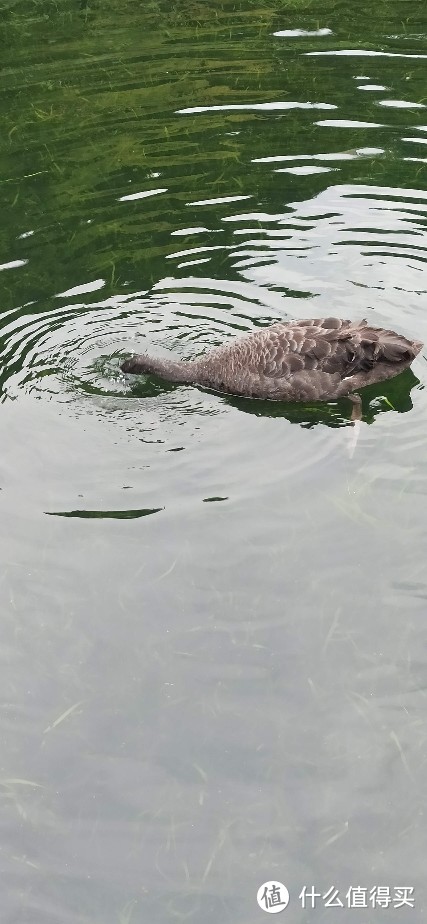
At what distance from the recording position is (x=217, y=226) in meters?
10.3

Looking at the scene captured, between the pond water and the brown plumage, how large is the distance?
178 mm

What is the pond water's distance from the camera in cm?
513

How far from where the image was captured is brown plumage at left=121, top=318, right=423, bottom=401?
7.91 metres

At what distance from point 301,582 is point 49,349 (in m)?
3.40

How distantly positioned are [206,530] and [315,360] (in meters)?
1.82

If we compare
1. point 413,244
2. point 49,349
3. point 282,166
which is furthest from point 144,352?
point 282,166

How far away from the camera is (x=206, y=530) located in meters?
6.88

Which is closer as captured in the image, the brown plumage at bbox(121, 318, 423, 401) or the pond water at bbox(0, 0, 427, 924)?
the pond water at bbox(0, 0, 427, 924)

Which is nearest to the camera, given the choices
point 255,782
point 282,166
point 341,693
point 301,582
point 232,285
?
point 255,782

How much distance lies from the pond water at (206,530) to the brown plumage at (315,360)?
178mm

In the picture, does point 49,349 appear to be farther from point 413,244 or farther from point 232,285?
point 413,244

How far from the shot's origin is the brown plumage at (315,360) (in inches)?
311

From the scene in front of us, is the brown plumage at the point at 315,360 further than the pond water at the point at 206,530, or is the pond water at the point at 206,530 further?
the brown plumage at the point at 315,360

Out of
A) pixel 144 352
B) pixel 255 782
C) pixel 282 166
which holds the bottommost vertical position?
pixel 255 782
